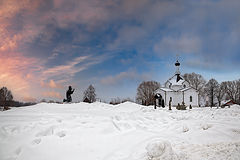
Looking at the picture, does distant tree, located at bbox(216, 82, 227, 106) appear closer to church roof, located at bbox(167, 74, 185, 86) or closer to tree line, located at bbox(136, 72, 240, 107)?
tree line, located at bbox(136, 72, 240, 107)

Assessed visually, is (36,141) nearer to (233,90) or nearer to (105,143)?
(105,143)

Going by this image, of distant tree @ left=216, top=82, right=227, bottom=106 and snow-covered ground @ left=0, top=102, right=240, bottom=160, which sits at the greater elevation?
distant tree @ left=216, top=82, right=227, bottom=106


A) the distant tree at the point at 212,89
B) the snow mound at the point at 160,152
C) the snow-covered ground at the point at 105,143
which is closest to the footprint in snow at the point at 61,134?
the snow-covered ground at the point at 105,143

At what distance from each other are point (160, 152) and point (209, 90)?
50.3 m

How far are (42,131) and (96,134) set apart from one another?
1427mm

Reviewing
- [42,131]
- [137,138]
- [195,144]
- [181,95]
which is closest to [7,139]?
[42,131]

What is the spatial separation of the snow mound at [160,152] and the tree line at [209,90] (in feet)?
134

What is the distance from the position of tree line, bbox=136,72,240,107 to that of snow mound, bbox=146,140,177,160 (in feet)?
134

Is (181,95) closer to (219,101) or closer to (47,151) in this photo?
(219,101)

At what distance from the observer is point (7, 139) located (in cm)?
388

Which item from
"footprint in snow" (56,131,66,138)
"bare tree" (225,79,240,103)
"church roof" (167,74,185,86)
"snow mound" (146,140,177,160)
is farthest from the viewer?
"bare tree" (225,79,240,103)

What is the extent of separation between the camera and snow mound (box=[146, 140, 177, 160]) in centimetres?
286

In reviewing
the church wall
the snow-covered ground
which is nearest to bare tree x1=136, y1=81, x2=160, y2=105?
the church wall

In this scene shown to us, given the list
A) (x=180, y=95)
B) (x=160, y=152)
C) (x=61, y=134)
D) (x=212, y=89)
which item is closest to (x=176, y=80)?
(x=180, y=95)
